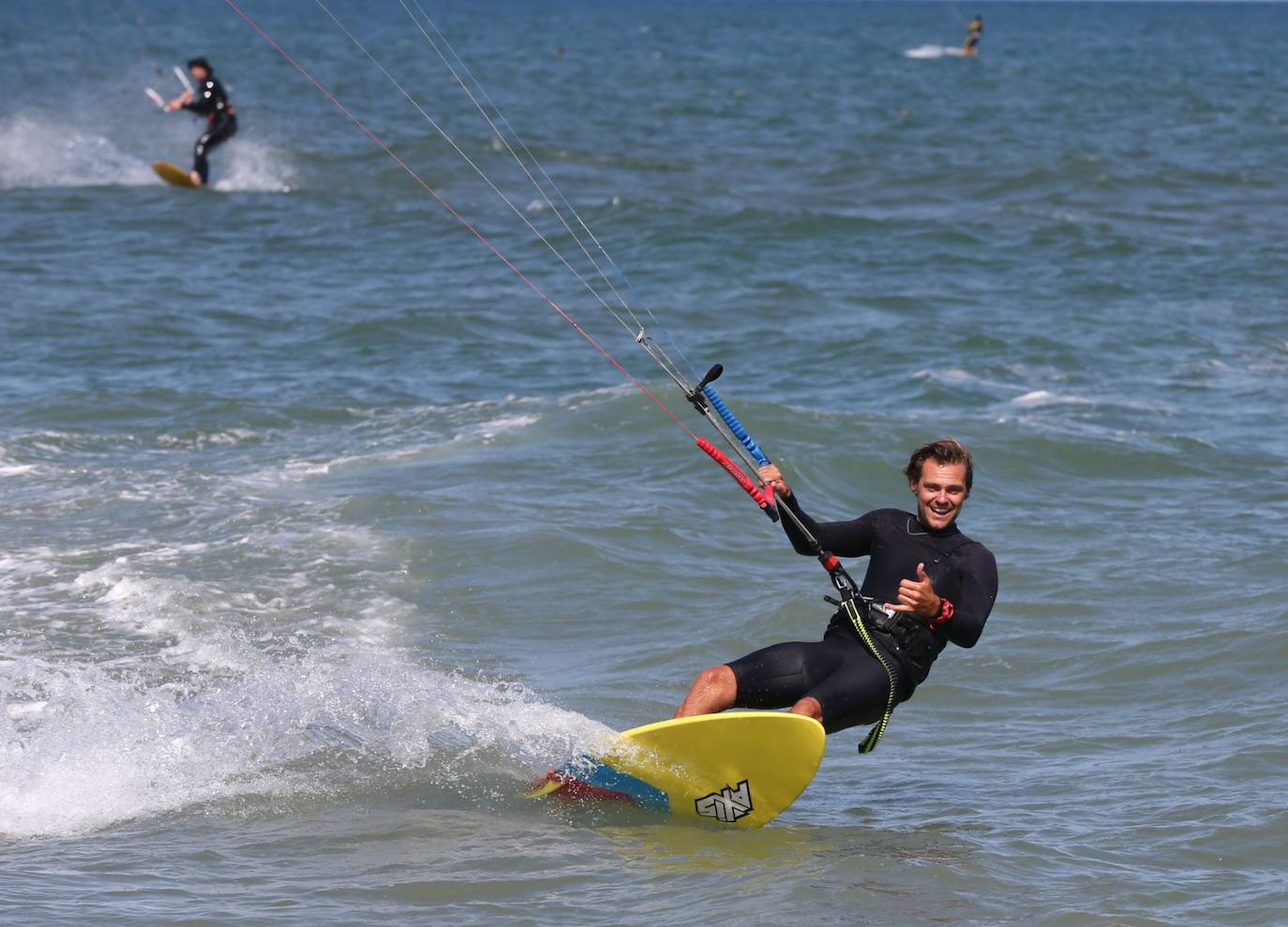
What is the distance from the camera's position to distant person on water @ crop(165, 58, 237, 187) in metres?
21.9

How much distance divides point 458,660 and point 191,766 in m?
Answer: 1.96

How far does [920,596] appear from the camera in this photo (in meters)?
5.12

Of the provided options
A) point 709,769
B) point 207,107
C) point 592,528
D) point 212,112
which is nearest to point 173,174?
point 212,112

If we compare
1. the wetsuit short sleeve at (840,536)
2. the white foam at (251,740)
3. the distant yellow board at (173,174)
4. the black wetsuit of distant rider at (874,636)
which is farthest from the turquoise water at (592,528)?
the wetsuit short sleeve at (840,536)

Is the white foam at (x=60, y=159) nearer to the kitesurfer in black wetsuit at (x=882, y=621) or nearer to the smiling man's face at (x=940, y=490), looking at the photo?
the kitesurfer in black wetsuit at (x=882, y=621)

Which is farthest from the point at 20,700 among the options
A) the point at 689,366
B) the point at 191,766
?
the point at 689,366

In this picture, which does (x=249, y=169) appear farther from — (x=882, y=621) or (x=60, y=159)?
(x=882, y=621)

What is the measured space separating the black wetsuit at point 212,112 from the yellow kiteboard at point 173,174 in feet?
1.36

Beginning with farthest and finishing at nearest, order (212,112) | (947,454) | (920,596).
A: (212,112) → (947,454) → (920,596)

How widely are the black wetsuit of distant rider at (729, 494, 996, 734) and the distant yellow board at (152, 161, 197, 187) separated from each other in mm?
19911

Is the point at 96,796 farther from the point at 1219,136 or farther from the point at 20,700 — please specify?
the point at 1219,136

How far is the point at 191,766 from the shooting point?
594cm

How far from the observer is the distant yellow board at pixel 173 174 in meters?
23.8

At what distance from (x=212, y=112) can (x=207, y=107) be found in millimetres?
146
